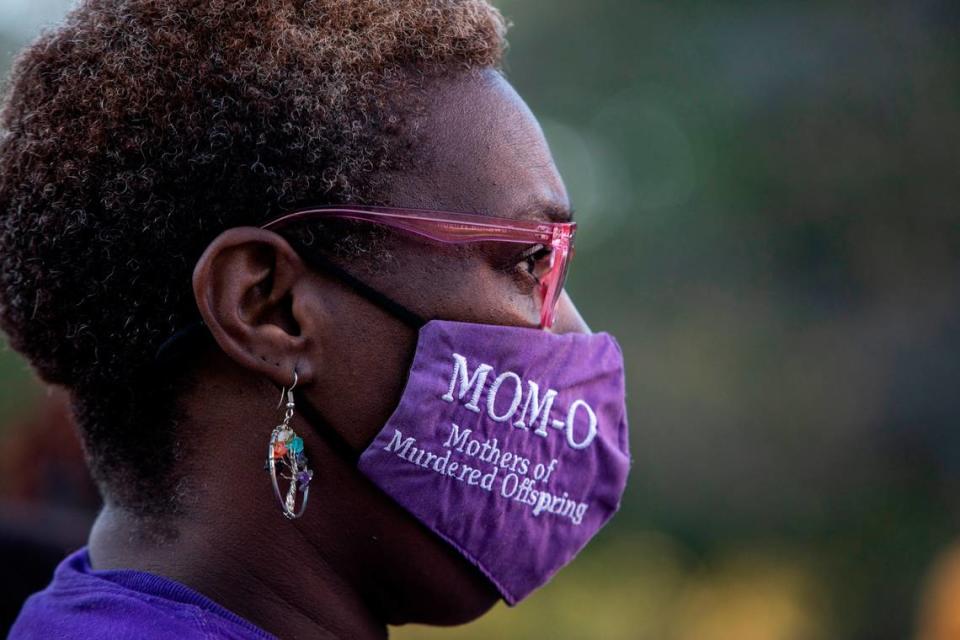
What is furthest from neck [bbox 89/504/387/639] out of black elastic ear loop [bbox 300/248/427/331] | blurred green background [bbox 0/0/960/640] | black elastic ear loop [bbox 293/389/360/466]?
blurred green background [bbox 0/0/960/640]

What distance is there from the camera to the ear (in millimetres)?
2064

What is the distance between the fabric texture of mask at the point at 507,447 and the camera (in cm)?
215

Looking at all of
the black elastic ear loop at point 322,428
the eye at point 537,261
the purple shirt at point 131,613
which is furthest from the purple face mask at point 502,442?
the purple shirt at point 131,613

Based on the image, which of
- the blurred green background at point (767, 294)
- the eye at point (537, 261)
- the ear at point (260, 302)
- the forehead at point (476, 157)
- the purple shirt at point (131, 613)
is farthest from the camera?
the blurred green background at point (767, 294)

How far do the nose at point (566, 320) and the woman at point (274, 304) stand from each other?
5.8 inches

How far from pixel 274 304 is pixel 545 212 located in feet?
2.16

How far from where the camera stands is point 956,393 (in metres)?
9.64

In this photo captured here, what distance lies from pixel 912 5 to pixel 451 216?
10.4 meters

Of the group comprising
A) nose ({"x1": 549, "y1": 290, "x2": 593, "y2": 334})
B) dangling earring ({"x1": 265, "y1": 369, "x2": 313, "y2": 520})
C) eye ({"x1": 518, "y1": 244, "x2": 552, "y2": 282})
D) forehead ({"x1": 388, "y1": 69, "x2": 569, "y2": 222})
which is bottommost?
dangling earring ({"x1": 265, "y1": 369, "x2": 313, "y2": 520})

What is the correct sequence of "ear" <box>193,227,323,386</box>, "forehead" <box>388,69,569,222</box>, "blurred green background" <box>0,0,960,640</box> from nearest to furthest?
"ear" <box>193,227,323,386</box> → "forehead" <box>388,69,569,222</box> → "blurred green background" <box>0,0,960,640</box>

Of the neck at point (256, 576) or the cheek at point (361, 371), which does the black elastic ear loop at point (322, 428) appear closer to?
the cheek at point (361, 371)

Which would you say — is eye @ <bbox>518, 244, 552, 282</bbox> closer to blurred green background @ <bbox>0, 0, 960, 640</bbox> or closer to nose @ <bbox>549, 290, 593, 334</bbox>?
nose @ <bbox>549, 290, 593, 334</bbox>

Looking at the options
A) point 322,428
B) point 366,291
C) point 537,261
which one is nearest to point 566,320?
point 537,261

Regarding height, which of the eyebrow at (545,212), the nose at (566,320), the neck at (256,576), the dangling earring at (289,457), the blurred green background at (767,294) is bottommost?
the blurred green background at (767,294)
